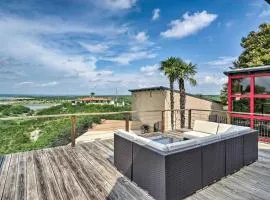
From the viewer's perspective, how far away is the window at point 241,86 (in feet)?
22.5

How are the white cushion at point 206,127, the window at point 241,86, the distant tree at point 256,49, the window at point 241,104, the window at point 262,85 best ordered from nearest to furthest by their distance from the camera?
the white cushion at point 206,127 < the window at point 262,85 < the window at point 241,86 < the window at point 241,104 < the distant tree at point 256,49

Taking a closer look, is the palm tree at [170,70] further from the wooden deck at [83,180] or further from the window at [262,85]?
the wooden deck at [83,180]

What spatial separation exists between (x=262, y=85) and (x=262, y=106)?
2.50ft

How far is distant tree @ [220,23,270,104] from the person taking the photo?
9789 mm

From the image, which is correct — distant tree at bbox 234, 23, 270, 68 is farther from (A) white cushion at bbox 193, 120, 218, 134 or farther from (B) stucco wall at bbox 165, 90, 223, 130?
(A) white cushion at bbox 193, 120, 218, 134

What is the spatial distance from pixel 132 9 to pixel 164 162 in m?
9.69

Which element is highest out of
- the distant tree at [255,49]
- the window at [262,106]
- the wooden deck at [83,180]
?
the distant tree at [255,49]

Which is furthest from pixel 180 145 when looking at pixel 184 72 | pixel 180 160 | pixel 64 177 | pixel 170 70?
pixel 184 72

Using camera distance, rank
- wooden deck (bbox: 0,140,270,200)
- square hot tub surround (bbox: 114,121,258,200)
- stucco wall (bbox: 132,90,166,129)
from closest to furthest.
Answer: square hot tub surround (bbox: 114,121,258,200) < wooden deck (bbox: 0,140,270,200) < stucco wall (bbox: 132,90,166,129)

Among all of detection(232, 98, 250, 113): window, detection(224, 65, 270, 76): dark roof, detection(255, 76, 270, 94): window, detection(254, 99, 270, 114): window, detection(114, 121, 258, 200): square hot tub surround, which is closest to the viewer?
detection(114, 121, 258, 200): square hot tub surround

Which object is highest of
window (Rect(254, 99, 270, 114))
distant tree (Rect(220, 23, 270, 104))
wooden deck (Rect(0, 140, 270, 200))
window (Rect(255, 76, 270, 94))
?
distant tree (Rect(220, 23, 270, 104))

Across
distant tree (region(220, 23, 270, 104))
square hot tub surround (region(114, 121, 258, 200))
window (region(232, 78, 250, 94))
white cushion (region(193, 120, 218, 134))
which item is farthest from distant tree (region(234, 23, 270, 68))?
square hot tub surround (region(114, 121, 258, 200))

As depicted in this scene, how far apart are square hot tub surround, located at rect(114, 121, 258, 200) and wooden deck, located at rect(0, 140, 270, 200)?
146mm

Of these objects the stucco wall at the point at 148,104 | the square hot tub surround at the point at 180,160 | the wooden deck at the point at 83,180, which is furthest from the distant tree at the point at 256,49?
the square hot tub surround at the point at 180,160
